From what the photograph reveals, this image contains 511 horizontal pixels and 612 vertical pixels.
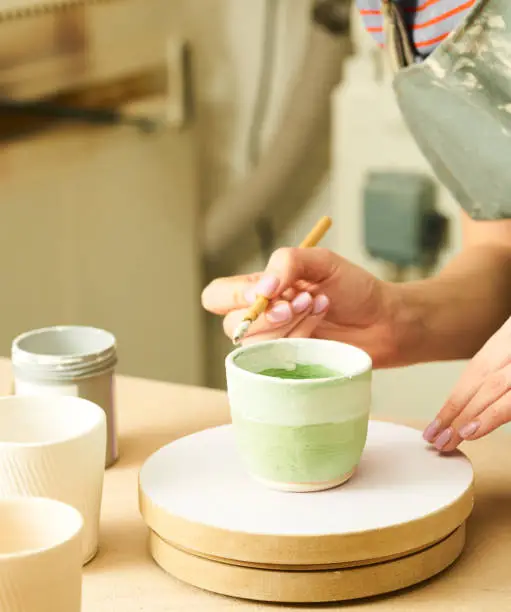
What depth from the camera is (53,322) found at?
238 cm

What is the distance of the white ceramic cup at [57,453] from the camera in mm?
800

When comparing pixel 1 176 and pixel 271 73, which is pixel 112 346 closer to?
pixel 1 176

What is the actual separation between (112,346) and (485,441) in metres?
0.40

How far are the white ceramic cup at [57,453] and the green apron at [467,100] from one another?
57 cm

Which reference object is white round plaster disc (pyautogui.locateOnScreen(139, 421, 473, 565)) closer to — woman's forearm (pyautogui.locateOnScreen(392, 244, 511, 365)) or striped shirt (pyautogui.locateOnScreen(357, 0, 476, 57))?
woman's forearm (pyautogui.locateOnScreen(392, 244, 511, 365))

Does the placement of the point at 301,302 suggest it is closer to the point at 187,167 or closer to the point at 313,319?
the point at 313,319

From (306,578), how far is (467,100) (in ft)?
2.04

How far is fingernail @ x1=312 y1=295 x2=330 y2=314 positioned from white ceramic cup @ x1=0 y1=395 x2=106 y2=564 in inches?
11.5

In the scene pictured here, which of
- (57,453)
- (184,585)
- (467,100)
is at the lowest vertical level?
(184,585)

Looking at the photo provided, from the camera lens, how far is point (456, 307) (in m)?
1.30

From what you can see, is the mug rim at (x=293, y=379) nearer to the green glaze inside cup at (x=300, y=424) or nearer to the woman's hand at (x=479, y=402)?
the green glaze inside cup at (x=300, y=424)

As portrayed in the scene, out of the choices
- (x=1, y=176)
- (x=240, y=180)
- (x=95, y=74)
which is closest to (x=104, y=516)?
(x=1, y=176)

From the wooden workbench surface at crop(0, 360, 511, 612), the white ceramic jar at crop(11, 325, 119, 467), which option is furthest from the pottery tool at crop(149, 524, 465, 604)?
the white ceramic jar at crop(11, 325, 119, 467)

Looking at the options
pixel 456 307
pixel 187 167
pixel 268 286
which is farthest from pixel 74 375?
pixel 187 167
